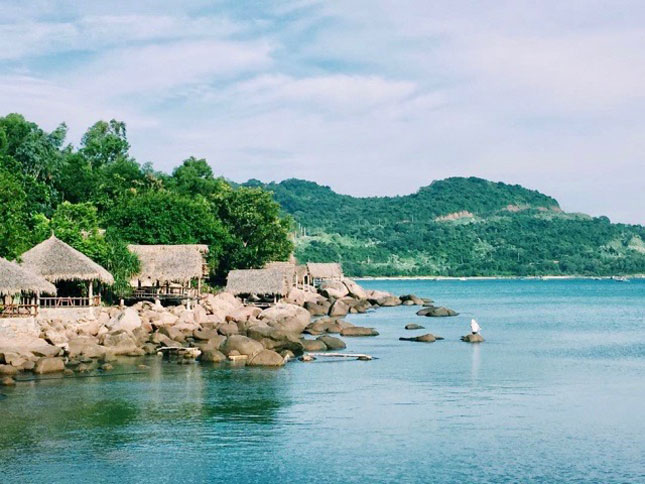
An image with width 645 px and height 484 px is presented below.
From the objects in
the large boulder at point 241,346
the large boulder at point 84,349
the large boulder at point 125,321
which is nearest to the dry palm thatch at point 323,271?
the large boulder at point 125,321

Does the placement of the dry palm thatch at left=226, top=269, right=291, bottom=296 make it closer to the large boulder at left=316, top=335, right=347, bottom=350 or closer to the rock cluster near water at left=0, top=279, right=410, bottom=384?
the rock cluster near water at left=0, top=279, right=410, bottom=384

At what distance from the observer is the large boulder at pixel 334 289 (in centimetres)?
7906

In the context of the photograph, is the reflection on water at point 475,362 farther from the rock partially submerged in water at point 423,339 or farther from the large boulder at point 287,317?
the large boulder at point 287,317

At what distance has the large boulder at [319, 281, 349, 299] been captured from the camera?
259ft

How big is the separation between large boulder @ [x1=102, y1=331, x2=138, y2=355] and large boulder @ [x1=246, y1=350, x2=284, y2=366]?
6188mm

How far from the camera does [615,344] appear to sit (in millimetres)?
48156

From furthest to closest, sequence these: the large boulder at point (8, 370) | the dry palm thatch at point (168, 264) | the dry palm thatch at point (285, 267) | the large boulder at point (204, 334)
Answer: the dry palm thatch at point (285, 267) → the dry palm thatch at point (168, 264) → the large boulder at point (204, 334) → the large boulder at point (8, 370)

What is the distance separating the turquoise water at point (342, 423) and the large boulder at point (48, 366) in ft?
5.44

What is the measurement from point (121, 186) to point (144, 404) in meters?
49.5

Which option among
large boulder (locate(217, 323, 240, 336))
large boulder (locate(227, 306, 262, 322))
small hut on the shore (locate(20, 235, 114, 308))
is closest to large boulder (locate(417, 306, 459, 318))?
large boulder (locate(227, 306, 262, 322))

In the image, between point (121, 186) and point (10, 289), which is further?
point (121, 186)

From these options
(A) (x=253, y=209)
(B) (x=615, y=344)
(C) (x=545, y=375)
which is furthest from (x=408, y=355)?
(A) (x=253, y=209)

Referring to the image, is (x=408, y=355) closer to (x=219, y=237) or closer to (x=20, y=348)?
(x=20, y=348)

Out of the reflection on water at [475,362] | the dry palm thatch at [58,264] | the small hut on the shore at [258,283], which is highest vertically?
the dry palm thatch at [58,264]
